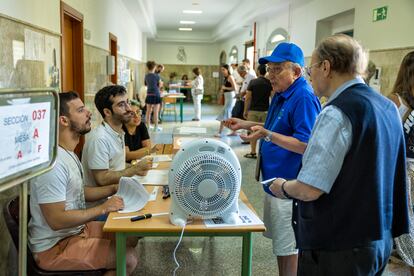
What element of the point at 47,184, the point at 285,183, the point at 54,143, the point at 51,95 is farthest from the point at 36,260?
the point at 285,183

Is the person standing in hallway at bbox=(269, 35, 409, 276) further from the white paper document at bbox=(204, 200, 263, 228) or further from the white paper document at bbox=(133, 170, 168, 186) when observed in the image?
the white paper document at bbox=(133, 170, 168, 186)

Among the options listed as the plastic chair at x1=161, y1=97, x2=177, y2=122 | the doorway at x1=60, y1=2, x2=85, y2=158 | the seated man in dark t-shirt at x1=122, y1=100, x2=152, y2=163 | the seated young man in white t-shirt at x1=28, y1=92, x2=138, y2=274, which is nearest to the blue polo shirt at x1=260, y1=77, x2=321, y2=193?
the seated young man in white t-shirt at x1=28, y1=92, x2=138, y2=274

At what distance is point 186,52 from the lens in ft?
60.7

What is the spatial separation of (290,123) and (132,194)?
35.2 inches

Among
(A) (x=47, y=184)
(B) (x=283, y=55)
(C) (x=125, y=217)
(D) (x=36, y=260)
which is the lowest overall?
(D) (x=36, y=260)

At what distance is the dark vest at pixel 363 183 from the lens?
3.99 feet

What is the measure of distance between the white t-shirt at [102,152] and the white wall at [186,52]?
16414 millimetres

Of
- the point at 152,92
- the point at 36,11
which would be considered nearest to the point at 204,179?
the point at 36,11

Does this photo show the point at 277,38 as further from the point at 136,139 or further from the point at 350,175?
the point at 350,175

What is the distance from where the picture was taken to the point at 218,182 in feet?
5.19

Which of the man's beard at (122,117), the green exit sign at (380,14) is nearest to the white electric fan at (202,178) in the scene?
the man's beard at (122,117)

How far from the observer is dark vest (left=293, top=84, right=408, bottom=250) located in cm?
121

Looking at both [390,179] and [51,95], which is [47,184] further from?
[390,179]

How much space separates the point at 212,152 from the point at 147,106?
24.3 feet
